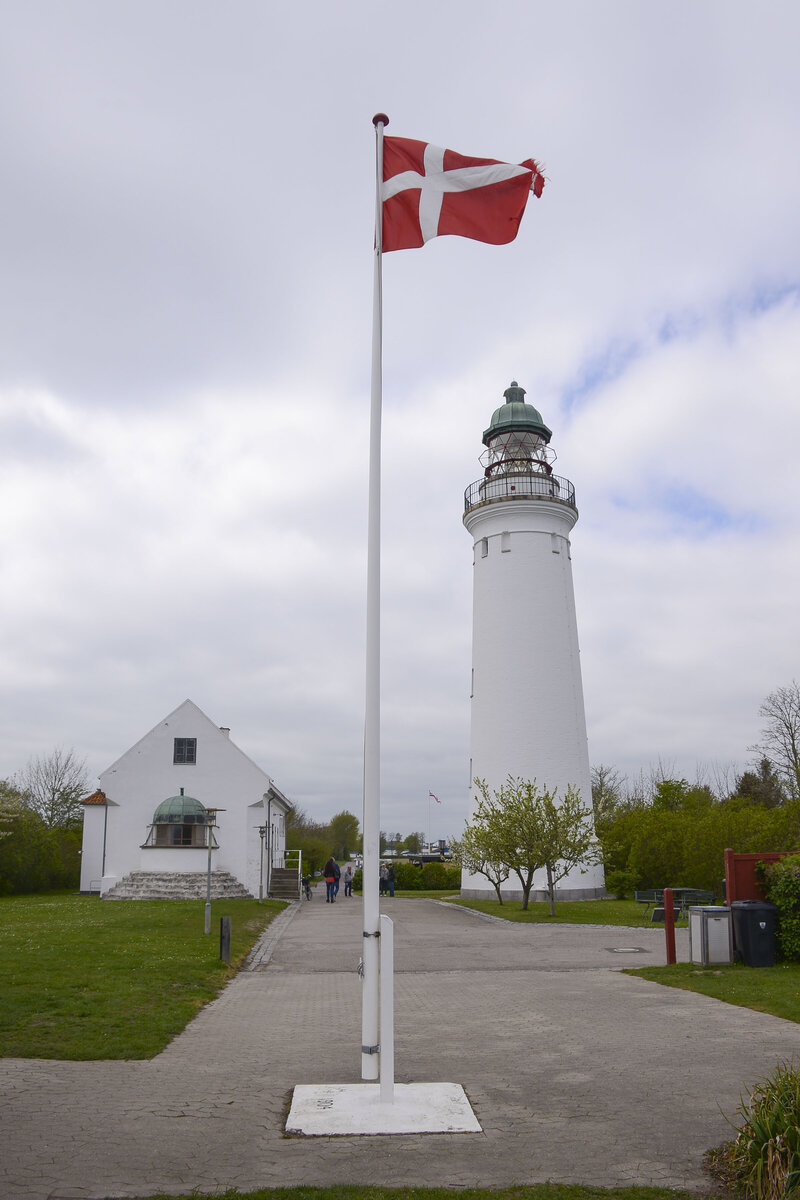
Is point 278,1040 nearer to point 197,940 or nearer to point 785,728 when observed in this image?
point 197,940

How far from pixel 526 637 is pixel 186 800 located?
1365 cm

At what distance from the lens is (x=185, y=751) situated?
33938 mm

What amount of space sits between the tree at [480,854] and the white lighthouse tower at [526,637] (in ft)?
3.44

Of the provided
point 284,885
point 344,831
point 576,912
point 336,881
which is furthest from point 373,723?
point 344,831

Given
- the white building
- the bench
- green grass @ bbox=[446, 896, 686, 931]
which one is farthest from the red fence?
the white building

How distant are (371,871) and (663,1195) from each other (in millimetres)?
3255

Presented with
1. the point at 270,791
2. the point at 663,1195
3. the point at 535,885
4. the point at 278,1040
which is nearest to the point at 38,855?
the point at 270,791

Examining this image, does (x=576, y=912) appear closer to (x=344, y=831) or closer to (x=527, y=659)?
(x=527, y=659)

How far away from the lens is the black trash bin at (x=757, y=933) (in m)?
15.3

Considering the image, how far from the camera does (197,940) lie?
18.8 meters

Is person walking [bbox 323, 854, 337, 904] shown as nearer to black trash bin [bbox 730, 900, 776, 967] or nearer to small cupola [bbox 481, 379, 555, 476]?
small cupola [bbox 481, 379, 555, 476]

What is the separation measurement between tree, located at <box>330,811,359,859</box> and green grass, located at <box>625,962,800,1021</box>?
95.8m

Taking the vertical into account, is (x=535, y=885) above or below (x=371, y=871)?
below

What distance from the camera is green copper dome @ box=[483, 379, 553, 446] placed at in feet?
120
